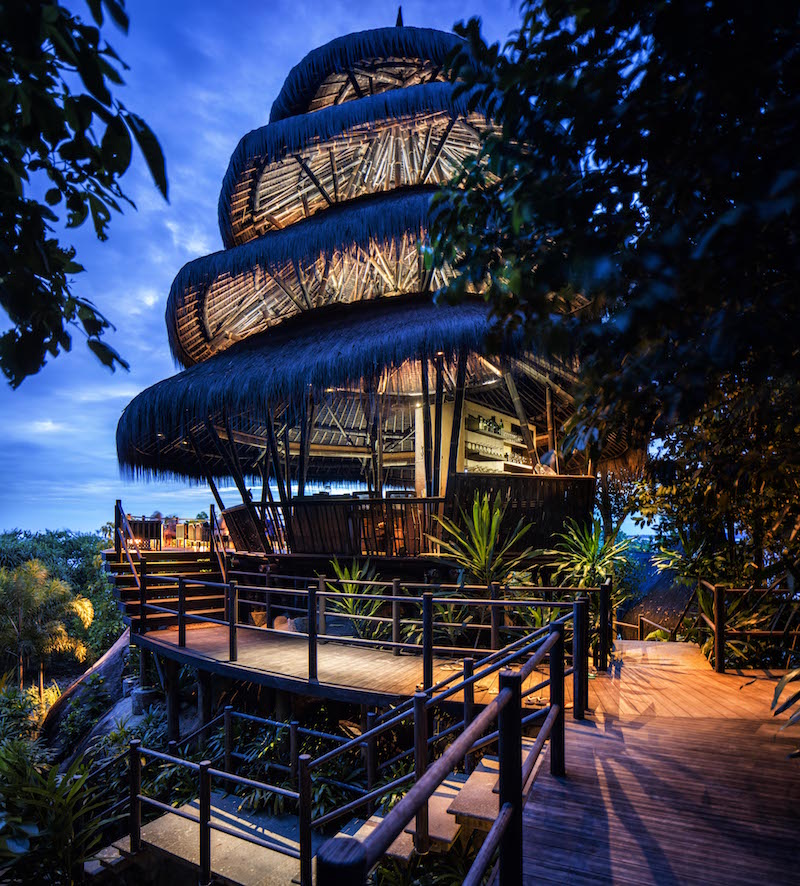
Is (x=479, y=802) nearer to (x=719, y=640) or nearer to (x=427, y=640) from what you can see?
(x=427, y=640)

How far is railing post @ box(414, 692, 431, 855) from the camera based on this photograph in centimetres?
366

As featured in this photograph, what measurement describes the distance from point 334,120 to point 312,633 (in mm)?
9295

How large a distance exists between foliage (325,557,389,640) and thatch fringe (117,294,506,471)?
10.0ft

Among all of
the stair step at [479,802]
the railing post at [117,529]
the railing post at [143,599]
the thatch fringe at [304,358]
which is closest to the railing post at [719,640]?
the stair step at [479,802]

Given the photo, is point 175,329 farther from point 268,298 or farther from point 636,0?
point 636,0

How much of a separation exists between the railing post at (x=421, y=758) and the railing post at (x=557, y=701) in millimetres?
819

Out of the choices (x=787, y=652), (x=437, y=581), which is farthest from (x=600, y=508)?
(x=787, y=652)

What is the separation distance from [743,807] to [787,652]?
173 inches

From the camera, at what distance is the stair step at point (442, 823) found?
3482 millimetres

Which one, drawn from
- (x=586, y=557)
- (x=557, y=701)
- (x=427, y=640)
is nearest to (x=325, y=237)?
(x=586, y=557)

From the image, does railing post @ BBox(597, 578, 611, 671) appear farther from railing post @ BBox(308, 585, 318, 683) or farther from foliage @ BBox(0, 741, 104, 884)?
foliage @ BBox(0, 741, 104, 884)

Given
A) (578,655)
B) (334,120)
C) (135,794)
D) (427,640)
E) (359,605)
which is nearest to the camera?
(578,655)

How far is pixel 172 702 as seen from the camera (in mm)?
8445

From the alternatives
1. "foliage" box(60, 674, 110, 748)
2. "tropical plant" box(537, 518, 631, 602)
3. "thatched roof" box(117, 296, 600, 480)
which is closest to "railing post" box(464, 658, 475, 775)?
"tropical plant" box(537, 518, 631, 602)
